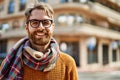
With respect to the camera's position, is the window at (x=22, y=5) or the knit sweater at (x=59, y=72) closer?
the knit sweater at (x=59, y=72)

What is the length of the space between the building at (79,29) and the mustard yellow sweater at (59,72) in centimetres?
2656

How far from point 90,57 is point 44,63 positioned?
3041 cm

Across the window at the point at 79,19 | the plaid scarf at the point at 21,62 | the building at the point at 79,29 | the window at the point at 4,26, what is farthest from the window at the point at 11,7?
the plaid scarf at the point at 21,62

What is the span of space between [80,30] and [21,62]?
27456 mm

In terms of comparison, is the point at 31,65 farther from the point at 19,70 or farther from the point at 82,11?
the point at 82,11

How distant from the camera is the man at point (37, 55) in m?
1.87

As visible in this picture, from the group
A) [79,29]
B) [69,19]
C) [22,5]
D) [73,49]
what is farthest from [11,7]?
[79,29]

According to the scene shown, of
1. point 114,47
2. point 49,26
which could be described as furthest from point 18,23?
point 49,26

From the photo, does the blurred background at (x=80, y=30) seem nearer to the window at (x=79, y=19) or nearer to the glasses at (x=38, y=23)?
the window at (x=79, y=19)

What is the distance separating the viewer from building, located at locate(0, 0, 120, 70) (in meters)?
30.2

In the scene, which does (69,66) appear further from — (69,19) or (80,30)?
(69,19)

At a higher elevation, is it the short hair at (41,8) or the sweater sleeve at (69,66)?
the short hair at (41,8)

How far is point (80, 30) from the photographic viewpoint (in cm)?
2927

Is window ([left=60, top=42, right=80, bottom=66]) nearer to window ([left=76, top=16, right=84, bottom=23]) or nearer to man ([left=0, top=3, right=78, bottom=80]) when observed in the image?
window ([left=76, top=16, right=84, bottom=23])
